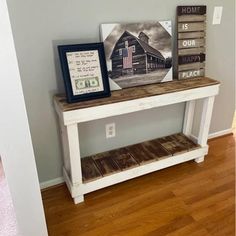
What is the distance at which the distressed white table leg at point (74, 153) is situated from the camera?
1456 mm

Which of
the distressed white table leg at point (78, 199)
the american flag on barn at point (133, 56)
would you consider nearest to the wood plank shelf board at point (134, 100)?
the american flag on barn at point (133, 56)

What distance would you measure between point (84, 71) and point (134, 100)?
364 mm

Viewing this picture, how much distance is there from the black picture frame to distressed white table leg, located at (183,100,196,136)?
880 millimetres

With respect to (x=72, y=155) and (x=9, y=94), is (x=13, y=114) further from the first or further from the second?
(x=72, y=155)

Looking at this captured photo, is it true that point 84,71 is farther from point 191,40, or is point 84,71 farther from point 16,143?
point 191,40

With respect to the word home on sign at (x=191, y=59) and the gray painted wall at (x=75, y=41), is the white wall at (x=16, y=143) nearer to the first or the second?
the gray painted wall at (x=75, y=41)

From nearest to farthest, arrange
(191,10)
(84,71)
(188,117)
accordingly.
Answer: (84,71) → (191,10) → (188,117)

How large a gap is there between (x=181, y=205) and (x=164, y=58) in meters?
1.06

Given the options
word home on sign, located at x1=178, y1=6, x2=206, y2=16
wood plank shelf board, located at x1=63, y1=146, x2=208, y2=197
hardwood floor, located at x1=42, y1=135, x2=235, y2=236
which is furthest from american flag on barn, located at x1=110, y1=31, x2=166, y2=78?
hardwood floor, located at x1=42, y1=135, x2=235, y2=236

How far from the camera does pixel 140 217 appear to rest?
159cm

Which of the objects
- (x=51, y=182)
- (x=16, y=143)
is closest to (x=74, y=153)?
(x=51, y=182)

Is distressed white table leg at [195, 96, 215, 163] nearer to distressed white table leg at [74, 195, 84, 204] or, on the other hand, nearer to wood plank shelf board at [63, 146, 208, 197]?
wood plank shelf board at [63, 146, 208, 197]

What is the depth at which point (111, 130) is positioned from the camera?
6.29ft

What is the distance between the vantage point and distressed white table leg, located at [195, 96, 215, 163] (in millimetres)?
1884
